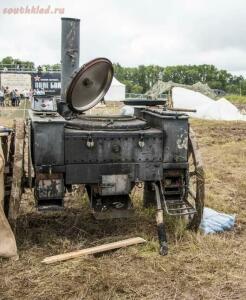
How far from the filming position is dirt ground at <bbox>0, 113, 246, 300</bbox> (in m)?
3.81

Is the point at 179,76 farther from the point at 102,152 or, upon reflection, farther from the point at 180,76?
the point at 102,152

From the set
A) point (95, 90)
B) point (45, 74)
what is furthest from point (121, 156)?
point (45, 74)

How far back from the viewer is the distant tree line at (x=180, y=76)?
85.8m

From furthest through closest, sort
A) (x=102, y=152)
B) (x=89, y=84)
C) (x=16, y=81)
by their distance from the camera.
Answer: (x=16, y=81) < (x=89, y=84) < (x=102, y=152)

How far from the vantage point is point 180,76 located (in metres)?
89.9

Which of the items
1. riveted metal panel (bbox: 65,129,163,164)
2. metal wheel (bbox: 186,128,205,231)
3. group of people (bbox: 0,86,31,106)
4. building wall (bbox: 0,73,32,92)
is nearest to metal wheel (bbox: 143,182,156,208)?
metal wheel (bbox: 186,128,205,231)

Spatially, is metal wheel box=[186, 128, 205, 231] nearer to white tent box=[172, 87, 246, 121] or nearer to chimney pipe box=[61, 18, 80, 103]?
chimney pipe box=[61, 18, 80, 103]

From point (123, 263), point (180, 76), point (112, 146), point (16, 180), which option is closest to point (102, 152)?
point (112, 146)

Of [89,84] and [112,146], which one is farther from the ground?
[89,84]

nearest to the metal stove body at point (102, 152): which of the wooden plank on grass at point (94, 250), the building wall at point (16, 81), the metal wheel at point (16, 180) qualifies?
the metal wheel at point (16, 180)

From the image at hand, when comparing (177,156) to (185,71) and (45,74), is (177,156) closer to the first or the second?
(45,74)

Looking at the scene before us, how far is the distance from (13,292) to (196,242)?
1.93 meters

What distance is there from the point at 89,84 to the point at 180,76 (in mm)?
86373

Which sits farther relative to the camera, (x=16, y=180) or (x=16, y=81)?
(x=16, y=81)
